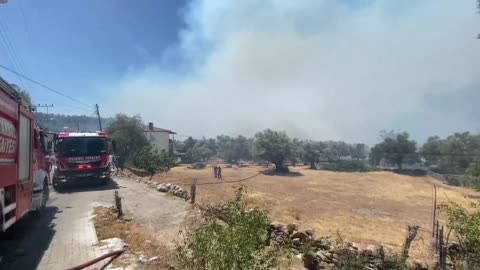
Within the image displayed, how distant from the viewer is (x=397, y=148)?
7900 centimetres

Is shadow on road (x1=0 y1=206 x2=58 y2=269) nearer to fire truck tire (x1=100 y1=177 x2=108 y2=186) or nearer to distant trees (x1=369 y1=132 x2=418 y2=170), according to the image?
fire truck tire (x1=100 y1=177 x2=108 y2=186)

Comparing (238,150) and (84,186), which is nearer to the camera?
(84,186)

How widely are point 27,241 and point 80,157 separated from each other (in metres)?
9.79

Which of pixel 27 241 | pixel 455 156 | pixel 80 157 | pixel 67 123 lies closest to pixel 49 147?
pixel 80 157

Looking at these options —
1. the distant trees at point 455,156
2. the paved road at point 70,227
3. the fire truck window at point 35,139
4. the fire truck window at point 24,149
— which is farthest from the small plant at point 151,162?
the distant trees at point 455,156

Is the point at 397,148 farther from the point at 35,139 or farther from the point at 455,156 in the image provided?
the point at 35,139

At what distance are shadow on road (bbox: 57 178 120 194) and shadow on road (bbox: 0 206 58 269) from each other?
697 centimetres

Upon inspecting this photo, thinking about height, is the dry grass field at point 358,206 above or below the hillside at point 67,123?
below

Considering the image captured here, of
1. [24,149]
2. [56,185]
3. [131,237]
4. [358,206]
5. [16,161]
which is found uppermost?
[24,149]

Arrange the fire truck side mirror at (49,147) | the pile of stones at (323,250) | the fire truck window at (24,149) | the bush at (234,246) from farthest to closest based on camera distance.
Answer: the fire truck side mirror at (49,147) → the pile of stones at (323,250) → the fire truck window at (24,149) → the bush at (234,246)

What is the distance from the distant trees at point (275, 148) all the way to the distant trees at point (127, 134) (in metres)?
31.9

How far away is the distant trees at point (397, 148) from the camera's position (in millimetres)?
78000

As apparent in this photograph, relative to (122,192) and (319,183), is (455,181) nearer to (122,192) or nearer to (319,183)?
(319,183)

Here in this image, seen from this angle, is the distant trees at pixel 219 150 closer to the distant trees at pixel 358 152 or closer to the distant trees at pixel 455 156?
the distant trees at pixel 455 156
